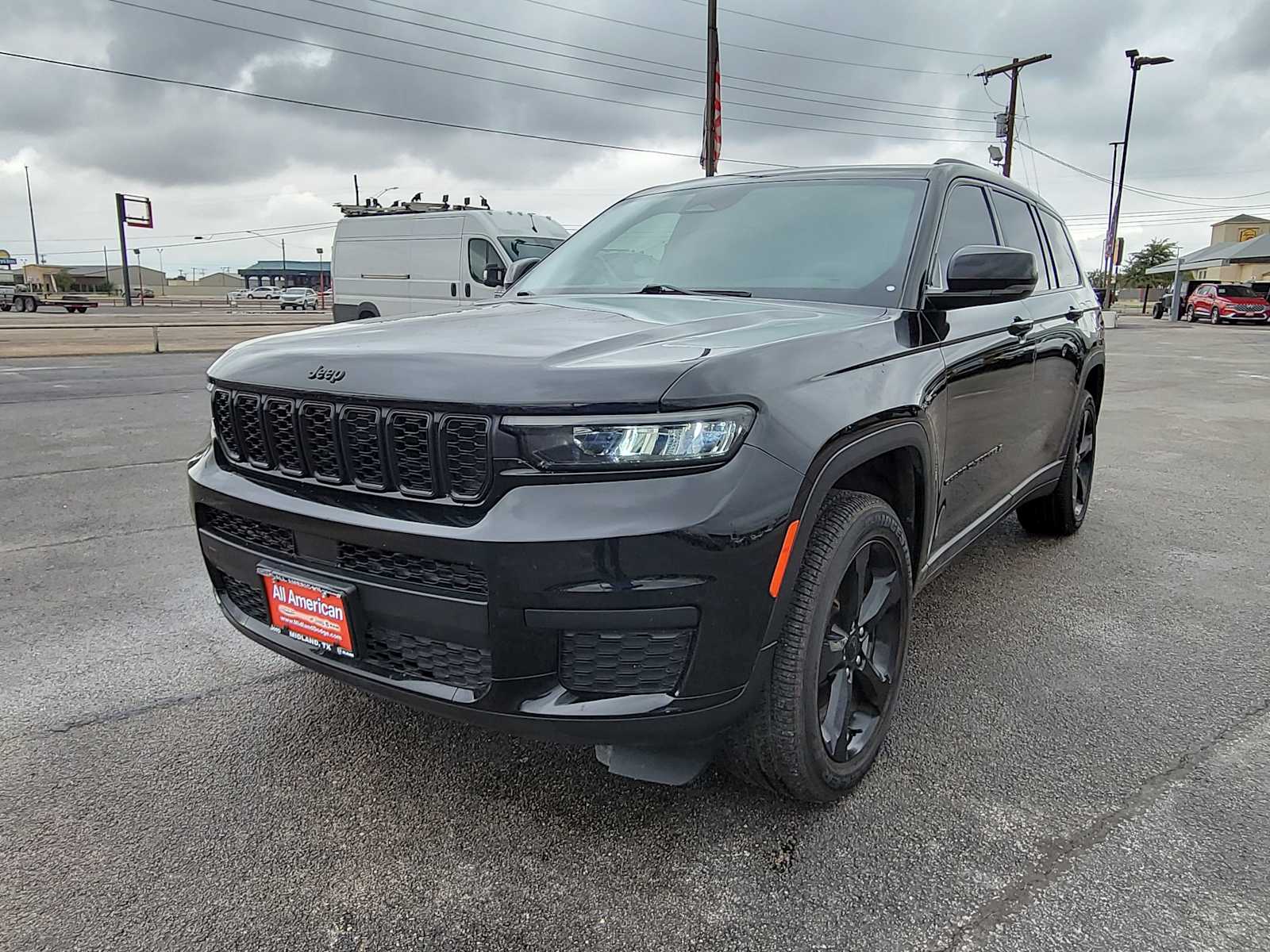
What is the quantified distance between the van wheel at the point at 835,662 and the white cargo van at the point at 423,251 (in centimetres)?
1404

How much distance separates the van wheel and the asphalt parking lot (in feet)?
0.57

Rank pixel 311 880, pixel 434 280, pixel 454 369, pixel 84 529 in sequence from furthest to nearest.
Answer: pixel 434 280, pixel 84 529, pixel 311 880, pixel 454 369

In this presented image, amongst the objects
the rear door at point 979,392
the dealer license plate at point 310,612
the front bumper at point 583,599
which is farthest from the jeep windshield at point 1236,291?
the dealer license plate at point 310,612

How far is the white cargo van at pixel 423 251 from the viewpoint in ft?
54.9

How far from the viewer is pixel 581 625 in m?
1.83

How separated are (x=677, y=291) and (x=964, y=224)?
1.15 m

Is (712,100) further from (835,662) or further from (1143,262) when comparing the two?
(1143,262)

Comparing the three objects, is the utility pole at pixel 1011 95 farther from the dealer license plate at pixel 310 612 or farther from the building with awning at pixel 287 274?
the building with awning at pixel 287 274

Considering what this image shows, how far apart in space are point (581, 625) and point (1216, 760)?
210cm

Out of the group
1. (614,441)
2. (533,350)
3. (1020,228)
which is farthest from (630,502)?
(1020,228)

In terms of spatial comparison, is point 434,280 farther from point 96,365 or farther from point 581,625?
point 581,625

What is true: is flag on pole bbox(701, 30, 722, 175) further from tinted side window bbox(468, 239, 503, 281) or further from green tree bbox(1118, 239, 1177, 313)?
green tree bbox(1118, 239, 1177, 313)

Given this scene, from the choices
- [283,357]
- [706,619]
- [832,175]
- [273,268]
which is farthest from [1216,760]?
[273,268]

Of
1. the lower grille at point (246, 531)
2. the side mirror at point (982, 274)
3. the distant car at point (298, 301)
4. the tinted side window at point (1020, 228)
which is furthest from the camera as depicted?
the distant car at point (298, 301)
